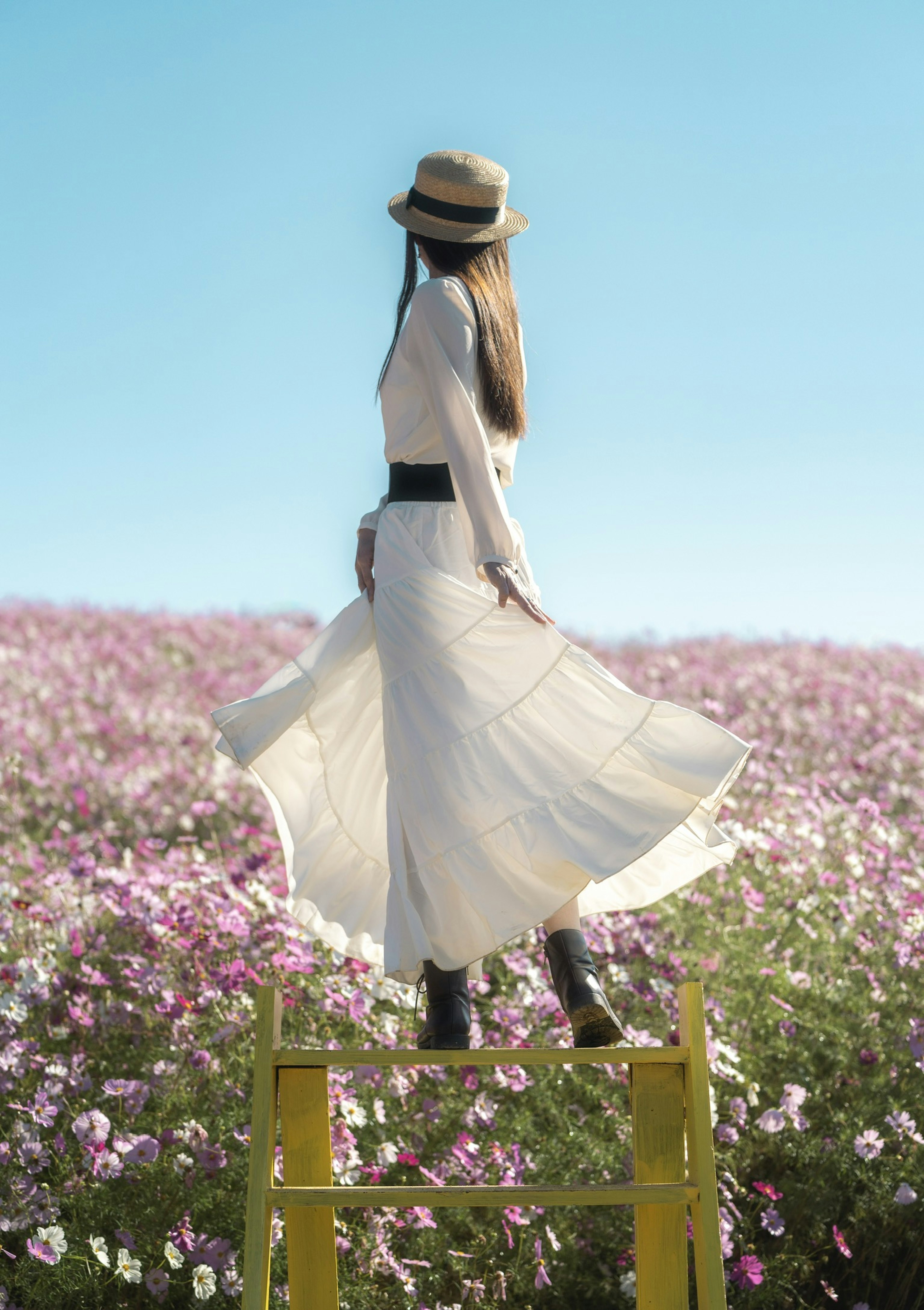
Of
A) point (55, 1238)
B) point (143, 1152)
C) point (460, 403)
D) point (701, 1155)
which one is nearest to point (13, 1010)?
point (143, 1152)

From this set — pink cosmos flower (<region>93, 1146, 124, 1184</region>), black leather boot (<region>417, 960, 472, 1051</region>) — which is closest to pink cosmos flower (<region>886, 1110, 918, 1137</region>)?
black leather boot (<region>417, 960, 472, 1051</region>)

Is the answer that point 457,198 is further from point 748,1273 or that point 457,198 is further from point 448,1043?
point 748,1273

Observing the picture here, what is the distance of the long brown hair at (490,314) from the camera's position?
2641 millimetres

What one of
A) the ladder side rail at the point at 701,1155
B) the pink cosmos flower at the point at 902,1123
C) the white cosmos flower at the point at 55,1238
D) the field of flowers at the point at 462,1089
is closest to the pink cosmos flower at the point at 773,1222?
the field of flowers at the point at 462,1089

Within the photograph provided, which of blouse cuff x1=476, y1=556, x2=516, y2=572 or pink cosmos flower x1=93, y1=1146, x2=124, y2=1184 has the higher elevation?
blouse cuff x1=476, y1=556, x2=516, y2=572

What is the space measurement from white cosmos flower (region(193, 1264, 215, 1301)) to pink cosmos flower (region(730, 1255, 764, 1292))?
137 cm

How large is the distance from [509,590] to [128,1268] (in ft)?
5.96

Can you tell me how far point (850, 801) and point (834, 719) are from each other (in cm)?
188

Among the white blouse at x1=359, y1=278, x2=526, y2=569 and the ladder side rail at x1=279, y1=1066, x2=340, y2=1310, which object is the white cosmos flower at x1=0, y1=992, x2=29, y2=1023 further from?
the white blouse at x1=359, y1=278, x2=526, y2=569

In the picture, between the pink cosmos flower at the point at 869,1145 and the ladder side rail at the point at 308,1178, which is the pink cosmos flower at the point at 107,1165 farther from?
the pink cosmos flower at the point at 869,1145

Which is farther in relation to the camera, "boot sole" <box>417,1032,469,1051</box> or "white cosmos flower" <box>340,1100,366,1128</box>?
"white cosmos flower" <box>340,1100,366,1128</box>

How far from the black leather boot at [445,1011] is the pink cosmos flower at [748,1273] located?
1177mm

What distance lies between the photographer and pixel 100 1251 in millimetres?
2584

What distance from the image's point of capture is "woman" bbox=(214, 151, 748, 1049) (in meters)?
2.32
